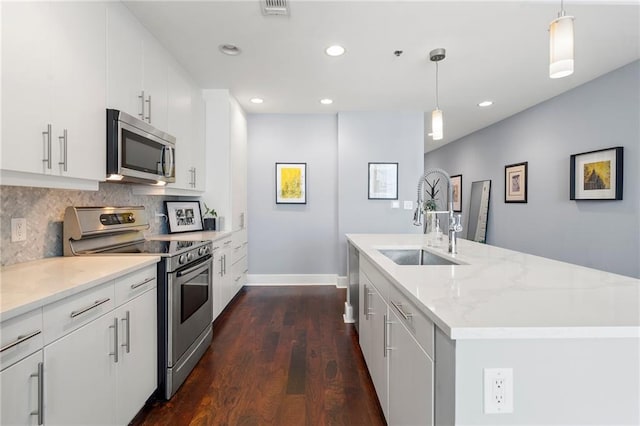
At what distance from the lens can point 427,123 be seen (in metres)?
5.29

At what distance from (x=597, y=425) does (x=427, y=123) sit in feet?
16.5

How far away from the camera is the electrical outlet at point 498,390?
0.84 m

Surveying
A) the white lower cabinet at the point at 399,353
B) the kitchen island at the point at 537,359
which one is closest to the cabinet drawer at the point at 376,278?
the white lower cabinet at the point at 399,353

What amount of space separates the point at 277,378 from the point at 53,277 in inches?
59.3

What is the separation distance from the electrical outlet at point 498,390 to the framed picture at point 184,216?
122 inches

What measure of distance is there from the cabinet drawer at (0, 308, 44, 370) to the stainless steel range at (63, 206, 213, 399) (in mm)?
849

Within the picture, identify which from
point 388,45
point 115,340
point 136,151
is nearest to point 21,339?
point 115,340

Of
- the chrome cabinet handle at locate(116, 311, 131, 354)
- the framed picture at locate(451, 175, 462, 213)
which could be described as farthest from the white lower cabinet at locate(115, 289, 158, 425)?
the framed picture at locate(451, 175, 462, 213)

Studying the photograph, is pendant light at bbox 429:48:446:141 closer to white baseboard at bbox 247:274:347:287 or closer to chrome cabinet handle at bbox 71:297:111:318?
chrome cabinet handle at bbox 71:297:111:318

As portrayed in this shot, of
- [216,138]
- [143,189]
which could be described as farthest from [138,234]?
[216,138]

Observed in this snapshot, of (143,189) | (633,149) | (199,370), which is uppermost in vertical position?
(633,149)

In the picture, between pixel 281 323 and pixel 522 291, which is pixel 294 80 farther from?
pixel 522 291

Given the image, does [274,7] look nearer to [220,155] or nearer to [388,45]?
[388,45]

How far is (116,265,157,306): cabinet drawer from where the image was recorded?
1.53 meters
